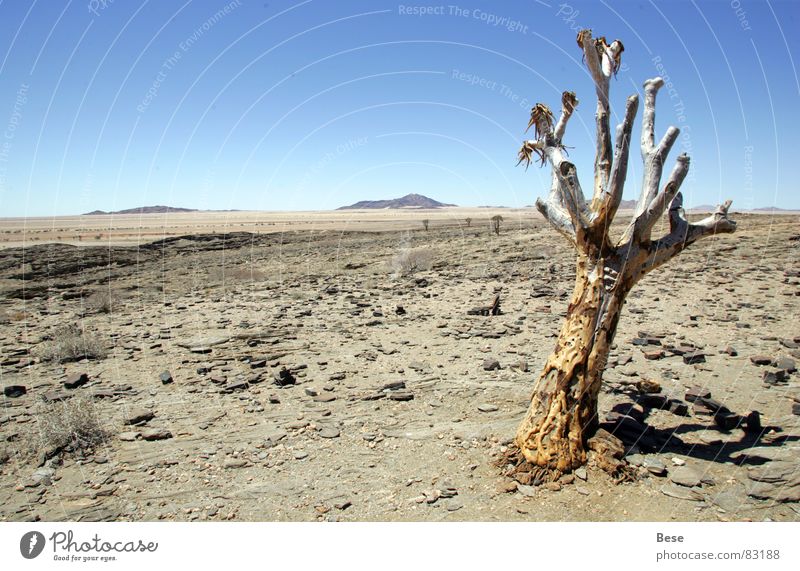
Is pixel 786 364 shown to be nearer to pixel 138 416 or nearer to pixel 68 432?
pixel 138 416

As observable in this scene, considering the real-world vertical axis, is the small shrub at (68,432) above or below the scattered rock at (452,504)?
above

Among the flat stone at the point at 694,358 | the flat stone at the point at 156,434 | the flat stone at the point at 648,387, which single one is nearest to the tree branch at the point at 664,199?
the flat stone at the point at 648,387

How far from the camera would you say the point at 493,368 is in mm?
9148

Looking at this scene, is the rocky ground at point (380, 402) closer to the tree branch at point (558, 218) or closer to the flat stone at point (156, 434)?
the flat stone at point (156, 434)

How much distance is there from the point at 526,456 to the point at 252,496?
3133 mm

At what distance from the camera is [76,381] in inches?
361

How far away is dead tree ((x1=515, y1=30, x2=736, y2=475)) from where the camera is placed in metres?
5.53

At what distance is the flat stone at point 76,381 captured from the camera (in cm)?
912

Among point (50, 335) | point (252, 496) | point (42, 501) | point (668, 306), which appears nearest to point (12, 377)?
point (50, 335)

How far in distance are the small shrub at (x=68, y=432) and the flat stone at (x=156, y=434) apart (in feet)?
1.63

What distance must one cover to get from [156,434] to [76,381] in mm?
3284

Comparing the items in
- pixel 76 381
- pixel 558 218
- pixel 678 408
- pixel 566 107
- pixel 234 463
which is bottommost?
pixel 234 463

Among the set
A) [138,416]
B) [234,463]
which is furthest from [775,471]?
[138,416]

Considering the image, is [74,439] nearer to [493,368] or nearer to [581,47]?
[493,368]
